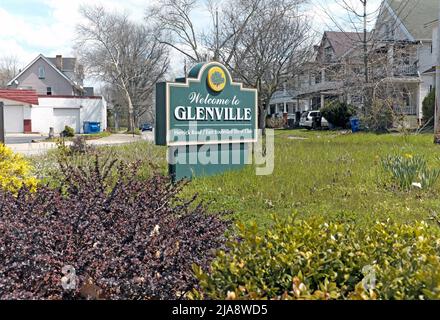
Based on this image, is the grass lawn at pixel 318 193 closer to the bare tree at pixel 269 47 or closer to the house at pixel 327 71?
the house at pixel 327 71

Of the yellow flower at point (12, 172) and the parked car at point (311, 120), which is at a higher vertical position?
the parked car at point (311, 120)

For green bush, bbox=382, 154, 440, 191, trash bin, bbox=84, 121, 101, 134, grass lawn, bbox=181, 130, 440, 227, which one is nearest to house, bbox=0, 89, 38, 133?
trash bin, bbox=84, 121, 101, 134

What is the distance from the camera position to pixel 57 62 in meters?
53.4

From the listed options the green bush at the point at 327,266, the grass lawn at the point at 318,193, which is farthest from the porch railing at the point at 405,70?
the green bush at the point at 327,266

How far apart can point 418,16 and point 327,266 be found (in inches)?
1543

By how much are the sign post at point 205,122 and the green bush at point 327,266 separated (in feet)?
18.5

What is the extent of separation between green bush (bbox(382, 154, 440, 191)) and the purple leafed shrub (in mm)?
4279

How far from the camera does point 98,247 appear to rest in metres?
2.64

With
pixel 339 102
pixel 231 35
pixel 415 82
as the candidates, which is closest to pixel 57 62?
pixel 231 35

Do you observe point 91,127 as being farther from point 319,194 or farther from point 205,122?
point 319,194

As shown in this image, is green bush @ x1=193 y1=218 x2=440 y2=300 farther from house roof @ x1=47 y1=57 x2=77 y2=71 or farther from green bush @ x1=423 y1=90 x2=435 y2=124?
house roof @ x1=47 y1=57 x2=77 y2=71

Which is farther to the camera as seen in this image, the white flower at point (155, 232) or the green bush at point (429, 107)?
the green bush at point (429, 107)

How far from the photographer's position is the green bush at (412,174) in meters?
6.51

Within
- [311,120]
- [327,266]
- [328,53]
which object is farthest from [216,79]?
[328,53]
